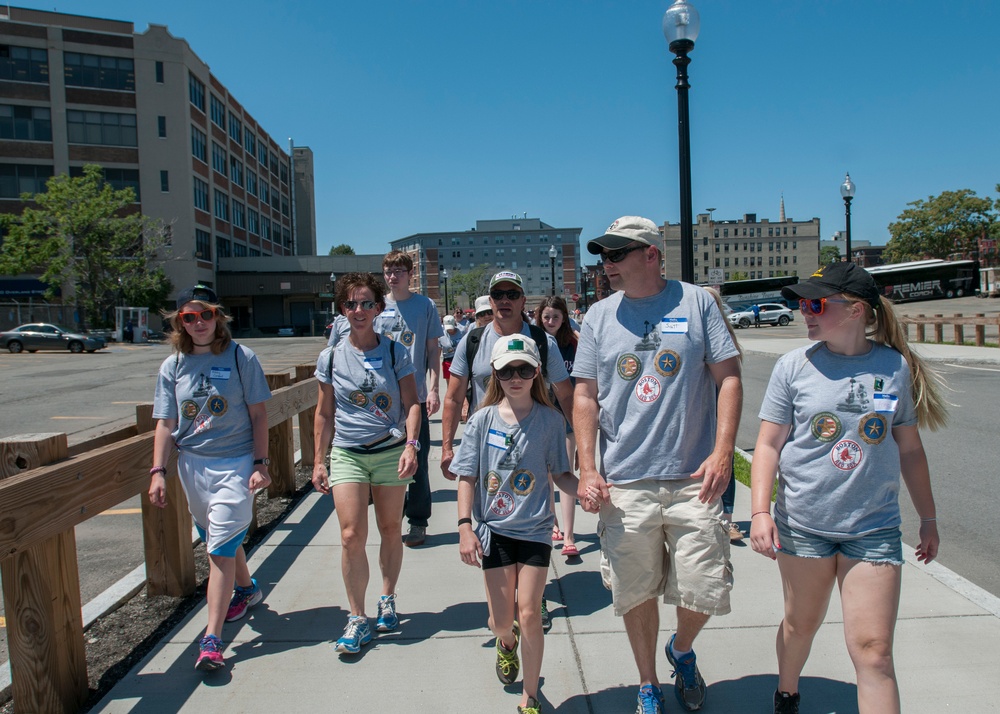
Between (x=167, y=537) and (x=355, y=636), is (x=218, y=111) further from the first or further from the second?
(x=355, y=636)

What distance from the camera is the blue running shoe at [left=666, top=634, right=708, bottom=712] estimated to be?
299 centimetres

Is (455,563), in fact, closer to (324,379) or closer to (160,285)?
(324,379)

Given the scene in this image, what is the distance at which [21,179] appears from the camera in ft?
171

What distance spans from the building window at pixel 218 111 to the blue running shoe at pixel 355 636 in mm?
65262

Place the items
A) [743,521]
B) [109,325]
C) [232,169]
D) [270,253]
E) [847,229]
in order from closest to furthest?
[743,521], [847,229], [109,325], [232,169], [270,253]

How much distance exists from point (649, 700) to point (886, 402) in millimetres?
1443

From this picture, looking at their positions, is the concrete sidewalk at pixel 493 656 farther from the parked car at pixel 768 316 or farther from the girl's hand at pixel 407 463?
the parked car at pixel 768 316

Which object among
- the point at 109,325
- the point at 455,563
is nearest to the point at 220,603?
the point at 455,563

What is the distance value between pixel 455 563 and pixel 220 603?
1776mm

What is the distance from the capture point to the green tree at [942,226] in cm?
8762

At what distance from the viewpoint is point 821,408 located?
8.53ft

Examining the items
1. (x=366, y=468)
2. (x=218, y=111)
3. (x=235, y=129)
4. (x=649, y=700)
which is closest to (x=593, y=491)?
(x=649, y=700)

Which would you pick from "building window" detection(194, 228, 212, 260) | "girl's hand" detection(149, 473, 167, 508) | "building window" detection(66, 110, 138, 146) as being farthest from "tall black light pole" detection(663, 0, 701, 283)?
"building window" detection(66, 110, 138, 146)

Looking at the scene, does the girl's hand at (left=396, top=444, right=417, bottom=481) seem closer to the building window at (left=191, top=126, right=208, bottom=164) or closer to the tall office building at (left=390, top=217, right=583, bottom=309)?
the building window at (left=191, top=126, right=208, bottom=164)
